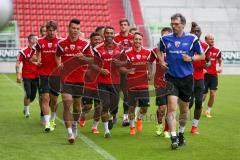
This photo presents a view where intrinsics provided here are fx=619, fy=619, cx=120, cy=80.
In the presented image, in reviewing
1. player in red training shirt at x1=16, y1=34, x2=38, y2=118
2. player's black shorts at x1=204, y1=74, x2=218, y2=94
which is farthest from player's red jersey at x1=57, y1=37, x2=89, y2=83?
player's black shorts at x1=204, y1=74, x2=218, y2=94

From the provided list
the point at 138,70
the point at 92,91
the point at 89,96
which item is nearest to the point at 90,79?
the point at 92,91

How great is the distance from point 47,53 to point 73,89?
5.25 feet

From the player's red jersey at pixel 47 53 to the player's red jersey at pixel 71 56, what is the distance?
123 centimetres

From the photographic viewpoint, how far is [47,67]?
12.2m

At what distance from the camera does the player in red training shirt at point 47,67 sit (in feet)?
39.4

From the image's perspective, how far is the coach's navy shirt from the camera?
10.1 metres

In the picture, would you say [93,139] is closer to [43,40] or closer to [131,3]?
[43,40]

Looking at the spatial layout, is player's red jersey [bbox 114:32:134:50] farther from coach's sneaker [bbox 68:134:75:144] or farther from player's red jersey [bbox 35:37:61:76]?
coach's sneaker [bbox 68:134:75:144]

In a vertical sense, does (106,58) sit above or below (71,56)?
below

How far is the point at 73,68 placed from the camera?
10898 mm

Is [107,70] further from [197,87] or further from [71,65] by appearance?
→ [197,87]

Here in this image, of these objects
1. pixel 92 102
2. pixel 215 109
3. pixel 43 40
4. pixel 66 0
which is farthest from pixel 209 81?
pixel 66 0

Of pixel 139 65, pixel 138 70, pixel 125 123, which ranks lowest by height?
pixel 125 123

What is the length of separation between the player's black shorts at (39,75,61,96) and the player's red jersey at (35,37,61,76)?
0.11 metres
